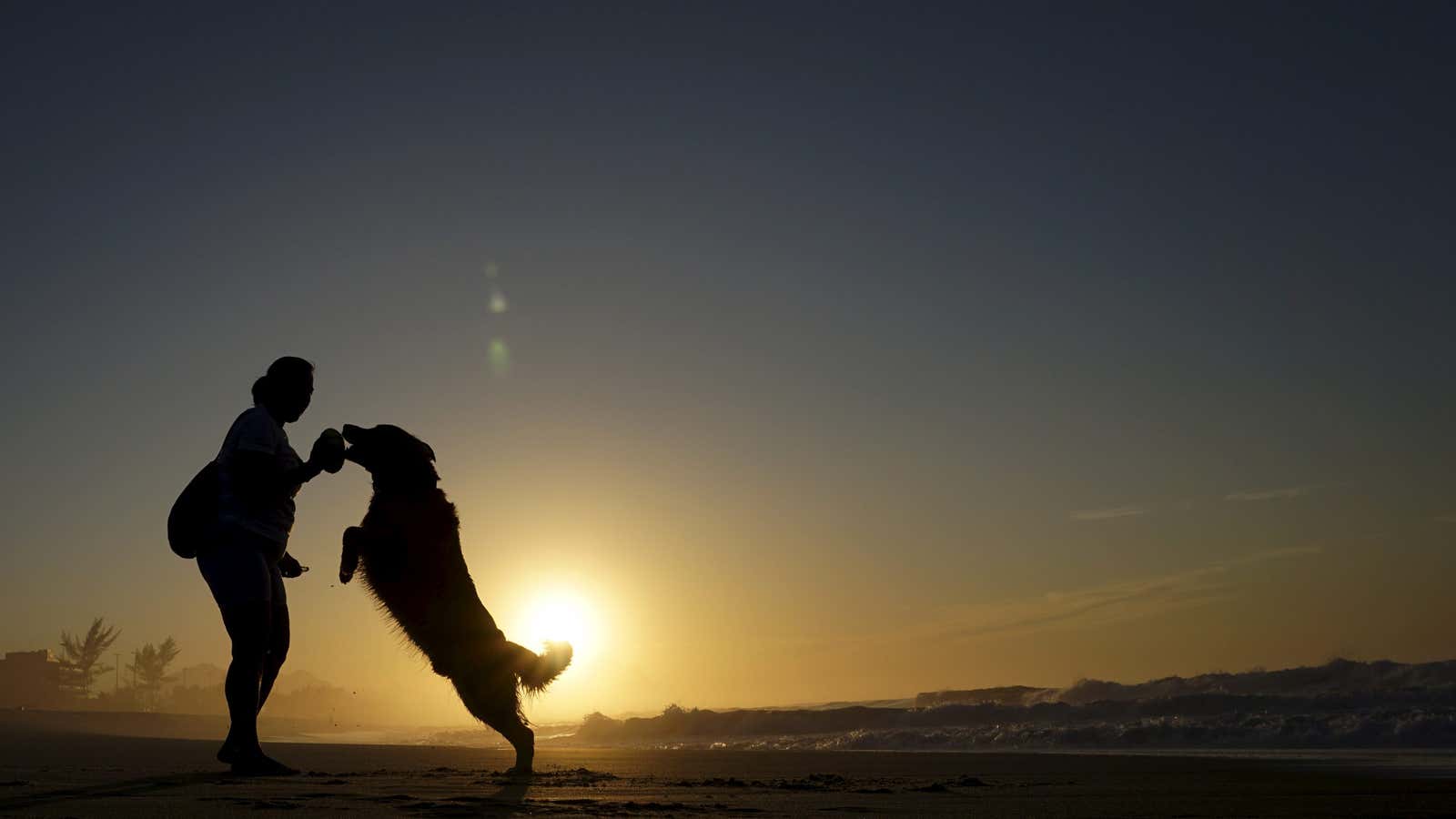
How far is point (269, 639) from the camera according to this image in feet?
19.0

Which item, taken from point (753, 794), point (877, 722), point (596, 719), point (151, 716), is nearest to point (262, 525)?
point (753, 794)

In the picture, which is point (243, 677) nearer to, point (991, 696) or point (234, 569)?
point (234, 569)

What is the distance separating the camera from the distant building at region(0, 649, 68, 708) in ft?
183

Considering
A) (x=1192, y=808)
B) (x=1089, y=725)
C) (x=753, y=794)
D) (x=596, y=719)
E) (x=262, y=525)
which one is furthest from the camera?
(x=596, y=719)

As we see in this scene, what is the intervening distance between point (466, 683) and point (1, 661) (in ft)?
213

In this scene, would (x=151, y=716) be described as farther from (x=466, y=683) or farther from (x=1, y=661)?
(x=1, y=661)

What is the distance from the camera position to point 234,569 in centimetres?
540

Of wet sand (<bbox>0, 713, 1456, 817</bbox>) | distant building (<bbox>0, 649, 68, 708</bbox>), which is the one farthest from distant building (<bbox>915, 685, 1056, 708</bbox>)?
distant building (<bbox>0, 649, 68, 708</bbox>)

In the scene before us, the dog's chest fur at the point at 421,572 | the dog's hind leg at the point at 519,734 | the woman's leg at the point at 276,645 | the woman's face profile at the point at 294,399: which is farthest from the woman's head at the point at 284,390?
the dog's hind leg at the point at 519,734

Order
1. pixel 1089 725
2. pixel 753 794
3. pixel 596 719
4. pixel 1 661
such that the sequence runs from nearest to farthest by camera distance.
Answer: pixel 753 794, pixel 1089 725, pixel 596 719, pixel 1 661

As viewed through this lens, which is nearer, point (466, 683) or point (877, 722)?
point (466, 683)

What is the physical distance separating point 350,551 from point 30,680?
64564 mm

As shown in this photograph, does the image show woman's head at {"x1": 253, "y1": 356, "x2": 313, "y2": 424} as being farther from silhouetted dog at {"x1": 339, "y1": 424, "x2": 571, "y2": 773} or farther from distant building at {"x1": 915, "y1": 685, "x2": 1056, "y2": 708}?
distant building at {"x1": 915, "y1": 685, "x2": 1056, "y2": 708}

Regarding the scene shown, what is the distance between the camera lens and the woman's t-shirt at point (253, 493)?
539cm
